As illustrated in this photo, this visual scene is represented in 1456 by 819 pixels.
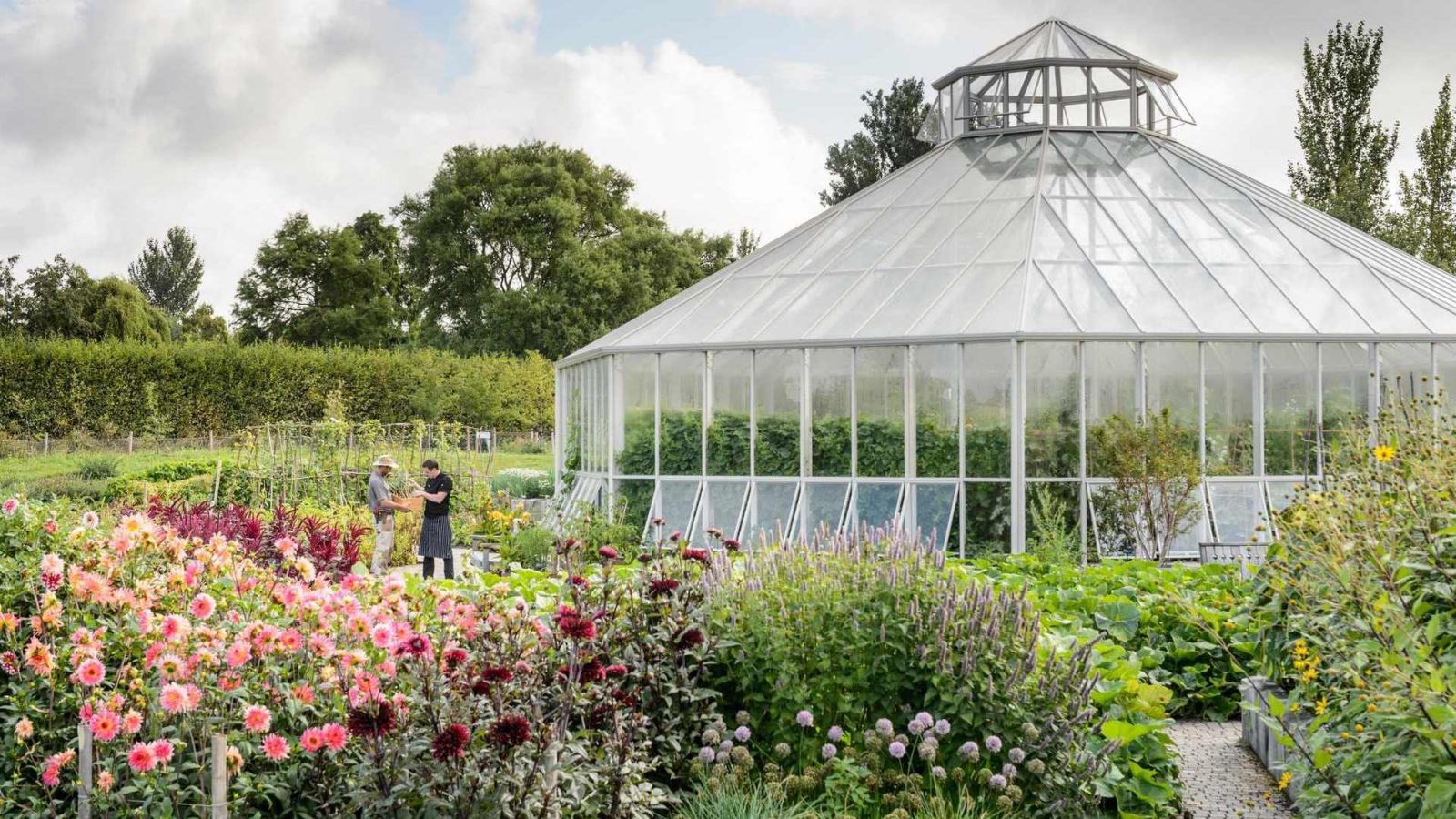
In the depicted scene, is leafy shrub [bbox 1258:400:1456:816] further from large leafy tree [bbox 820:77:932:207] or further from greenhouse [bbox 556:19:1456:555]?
large leafy tree [bbox 820:77:932:207]

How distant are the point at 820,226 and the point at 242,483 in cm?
978

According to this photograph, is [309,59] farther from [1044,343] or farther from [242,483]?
[1044,343]

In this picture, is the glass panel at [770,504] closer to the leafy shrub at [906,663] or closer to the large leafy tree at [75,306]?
the leafy shrub at [906,663]

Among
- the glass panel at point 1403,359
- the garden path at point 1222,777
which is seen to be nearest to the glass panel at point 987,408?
the glass panel at point 1403,359

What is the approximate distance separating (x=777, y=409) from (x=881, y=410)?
125cm

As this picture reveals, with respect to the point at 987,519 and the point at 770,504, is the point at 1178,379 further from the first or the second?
the point at 770,504

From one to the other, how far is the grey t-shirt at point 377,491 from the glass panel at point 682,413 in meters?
3.44

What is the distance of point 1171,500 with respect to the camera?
1307cm

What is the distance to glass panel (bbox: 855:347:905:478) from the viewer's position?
45.4 ft

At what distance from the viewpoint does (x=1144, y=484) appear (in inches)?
510

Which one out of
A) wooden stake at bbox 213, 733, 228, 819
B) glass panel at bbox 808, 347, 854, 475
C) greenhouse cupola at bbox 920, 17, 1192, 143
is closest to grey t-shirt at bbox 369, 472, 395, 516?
glass panel at bbox 808, 347, 854, 475

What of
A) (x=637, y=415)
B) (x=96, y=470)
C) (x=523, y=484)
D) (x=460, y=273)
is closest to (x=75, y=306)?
(x=460, y=273)

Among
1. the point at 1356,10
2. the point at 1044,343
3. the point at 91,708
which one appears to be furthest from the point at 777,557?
the point at 1356,10

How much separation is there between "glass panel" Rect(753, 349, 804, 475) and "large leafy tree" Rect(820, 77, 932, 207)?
19.5 metres
